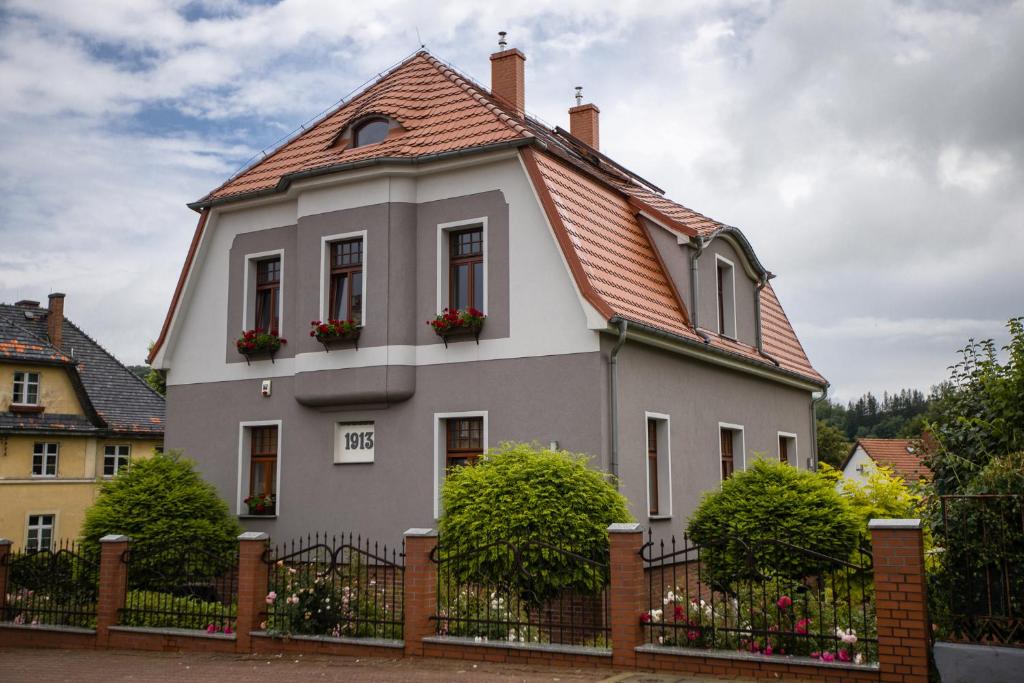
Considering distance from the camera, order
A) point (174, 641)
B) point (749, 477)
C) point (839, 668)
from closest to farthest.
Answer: point (839, 668)
point (174, 641)
point (749, 477)

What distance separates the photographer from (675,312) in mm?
17188

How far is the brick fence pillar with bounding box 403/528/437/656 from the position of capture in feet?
36.6

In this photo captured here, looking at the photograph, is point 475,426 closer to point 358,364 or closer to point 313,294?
point 358,364

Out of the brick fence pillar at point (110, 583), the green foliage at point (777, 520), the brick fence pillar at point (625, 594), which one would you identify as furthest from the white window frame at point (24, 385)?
the brick fence pillar at point (625, 594)

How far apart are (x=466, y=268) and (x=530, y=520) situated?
17.8 feet

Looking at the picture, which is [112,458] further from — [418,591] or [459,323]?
[418,591]

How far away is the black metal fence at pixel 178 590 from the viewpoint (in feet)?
43.1

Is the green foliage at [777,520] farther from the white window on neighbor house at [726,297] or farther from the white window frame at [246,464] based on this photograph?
the white window frame at [246,464]

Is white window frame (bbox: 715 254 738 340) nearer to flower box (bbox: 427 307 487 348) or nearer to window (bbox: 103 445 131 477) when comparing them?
flower box (bbox: 427 307 487 348)

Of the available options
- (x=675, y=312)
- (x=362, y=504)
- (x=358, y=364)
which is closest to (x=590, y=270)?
(x=675, y=312)

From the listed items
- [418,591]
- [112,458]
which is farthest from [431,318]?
[112,458]

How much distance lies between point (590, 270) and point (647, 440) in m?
2.98

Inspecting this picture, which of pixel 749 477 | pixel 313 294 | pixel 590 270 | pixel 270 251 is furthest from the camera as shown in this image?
pixel 270 251

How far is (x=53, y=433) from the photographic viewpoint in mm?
33031
